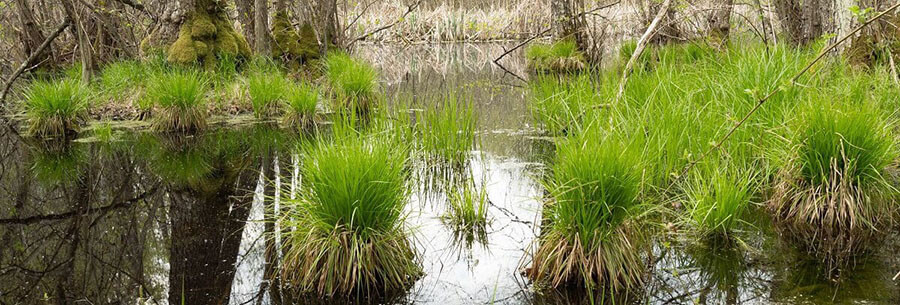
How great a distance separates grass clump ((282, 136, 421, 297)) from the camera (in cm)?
346

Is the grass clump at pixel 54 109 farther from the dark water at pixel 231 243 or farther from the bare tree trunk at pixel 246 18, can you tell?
the bare tree trunk at pixel 246 18

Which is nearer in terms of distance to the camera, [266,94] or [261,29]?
[266,94]

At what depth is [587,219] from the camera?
344 cm

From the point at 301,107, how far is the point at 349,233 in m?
5.13

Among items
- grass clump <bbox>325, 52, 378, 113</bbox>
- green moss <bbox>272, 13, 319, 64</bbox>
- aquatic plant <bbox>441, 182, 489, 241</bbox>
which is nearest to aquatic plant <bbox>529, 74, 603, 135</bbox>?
aquatic plant <bbox>441, 182, 489, 241</bbox>

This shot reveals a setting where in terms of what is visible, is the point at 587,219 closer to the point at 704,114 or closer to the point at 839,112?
the point at 839,112

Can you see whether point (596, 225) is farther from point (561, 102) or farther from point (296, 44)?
point (296, 44)

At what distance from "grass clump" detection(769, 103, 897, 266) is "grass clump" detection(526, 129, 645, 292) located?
4.01 ft

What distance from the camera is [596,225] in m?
3.42

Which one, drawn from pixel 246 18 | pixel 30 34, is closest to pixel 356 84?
pixel 246 18

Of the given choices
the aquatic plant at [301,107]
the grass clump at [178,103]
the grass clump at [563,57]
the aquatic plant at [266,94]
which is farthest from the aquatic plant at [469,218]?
the grass clump at [563,57]

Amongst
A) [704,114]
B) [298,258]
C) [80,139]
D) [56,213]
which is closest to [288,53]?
[80,139]

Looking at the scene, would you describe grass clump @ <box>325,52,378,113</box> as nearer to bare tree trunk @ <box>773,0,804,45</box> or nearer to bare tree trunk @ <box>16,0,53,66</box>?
bare tree trunk @ <box>773,0,804,45</box>

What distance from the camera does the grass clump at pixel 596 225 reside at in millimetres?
3410
